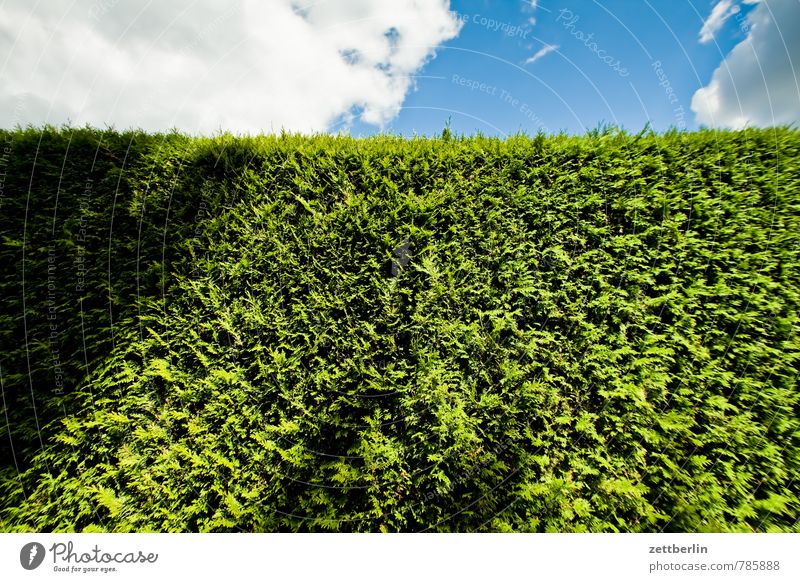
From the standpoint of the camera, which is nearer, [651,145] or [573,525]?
[573,525]

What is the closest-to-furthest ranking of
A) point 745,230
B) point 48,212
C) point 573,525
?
point 573,525
point 745,230
point 48,212

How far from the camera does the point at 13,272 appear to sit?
3850mm

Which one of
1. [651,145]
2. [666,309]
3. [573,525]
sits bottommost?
[573,525]

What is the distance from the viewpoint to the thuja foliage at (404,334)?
345 centimetres

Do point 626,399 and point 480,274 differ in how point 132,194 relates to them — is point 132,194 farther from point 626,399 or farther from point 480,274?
point 626,399

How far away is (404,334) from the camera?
3.70 metres

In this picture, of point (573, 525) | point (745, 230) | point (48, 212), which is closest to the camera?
point (573, 525)

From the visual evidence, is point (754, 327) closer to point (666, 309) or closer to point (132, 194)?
point (666, 309)

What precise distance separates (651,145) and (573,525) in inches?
197

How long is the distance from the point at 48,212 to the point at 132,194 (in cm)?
119

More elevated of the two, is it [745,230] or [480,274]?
[745,230]

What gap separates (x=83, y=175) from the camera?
3932 mm

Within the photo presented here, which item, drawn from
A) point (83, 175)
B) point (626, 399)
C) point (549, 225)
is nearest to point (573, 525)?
point (626, 399)

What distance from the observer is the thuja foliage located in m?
3.45
